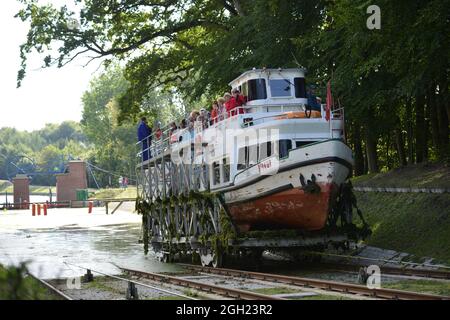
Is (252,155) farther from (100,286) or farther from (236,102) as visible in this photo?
(100,286)

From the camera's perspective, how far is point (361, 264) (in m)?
21.4

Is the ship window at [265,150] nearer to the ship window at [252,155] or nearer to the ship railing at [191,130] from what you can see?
the ship window at [252,155]

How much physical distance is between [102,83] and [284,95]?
126 m

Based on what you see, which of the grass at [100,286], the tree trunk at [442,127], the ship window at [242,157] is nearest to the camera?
the grass at [100,286]

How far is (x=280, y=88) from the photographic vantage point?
894 inches

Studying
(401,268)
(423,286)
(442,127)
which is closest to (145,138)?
(442,127)

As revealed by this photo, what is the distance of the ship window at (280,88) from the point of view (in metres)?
22.6

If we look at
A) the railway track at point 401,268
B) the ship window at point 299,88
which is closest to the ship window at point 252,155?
the ship window at point 299,88

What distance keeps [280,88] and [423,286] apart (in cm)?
874

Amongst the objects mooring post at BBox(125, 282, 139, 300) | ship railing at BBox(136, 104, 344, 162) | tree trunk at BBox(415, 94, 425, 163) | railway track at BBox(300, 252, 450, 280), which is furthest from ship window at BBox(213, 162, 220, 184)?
tree trunk at BBox(415, 94, 425, 163)

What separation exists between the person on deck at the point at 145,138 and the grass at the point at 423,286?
15382 mm

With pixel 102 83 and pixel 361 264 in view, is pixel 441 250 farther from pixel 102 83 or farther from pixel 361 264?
pixel 102 83

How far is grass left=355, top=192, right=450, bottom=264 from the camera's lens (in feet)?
67.5

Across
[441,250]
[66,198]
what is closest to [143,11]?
[441,250]
